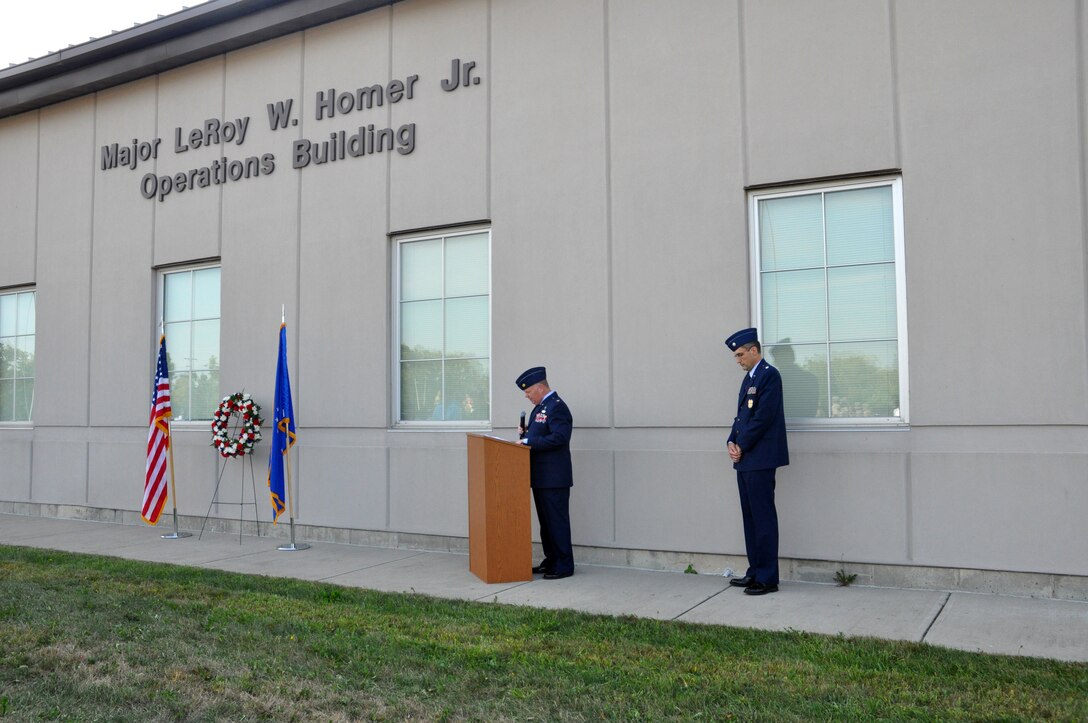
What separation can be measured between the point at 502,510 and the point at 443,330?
2.69 metres

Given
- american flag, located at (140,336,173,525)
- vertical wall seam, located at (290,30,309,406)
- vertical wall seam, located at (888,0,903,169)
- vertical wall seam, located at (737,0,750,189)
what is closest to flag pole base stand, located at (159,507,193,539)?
american flag, located at (140,336,173,525)

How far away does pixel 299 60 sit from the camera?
10664 mm

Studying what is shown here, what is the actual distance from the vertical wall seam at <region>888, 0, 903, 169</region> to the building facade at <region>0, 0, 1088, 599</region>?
30 mm

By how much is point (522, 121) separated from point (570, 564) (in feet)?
14.2

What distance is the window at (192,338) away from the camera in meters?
11.4

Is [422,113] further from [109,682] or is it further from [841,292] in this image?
[109,682]

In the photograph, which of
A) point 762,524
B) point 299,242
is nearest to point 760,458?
point 762,524

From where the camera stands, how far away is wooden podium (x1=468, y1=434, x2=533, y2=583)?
24.8 feet

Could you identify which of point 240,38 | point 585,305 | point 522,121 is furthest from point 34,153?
point 585,305

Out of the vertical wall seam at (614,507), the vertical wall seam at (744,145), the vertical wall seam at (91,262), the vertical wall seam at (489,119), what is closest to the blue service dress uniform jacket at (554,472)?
the vertical wall seam at (614,507)

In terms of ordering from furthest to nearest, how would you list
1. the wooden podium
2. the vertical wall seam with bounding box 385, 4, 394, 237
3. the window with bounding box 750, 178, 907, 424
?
the vertical wall seam with bounding box 385, 4, 394, 237 → the wooden podium → the window with bounding box 750, 178, 907, 424

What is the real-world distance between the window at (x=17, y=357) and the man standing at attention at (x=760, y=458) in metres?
10.6

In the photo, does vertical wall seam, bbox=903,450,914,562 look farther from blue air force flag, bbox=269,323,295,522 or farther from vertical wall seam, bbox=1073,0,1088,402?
blue air force flag, bbox=269,323,295,522

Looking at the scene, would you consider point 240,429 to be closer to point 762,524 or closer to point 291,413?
point 291,413
